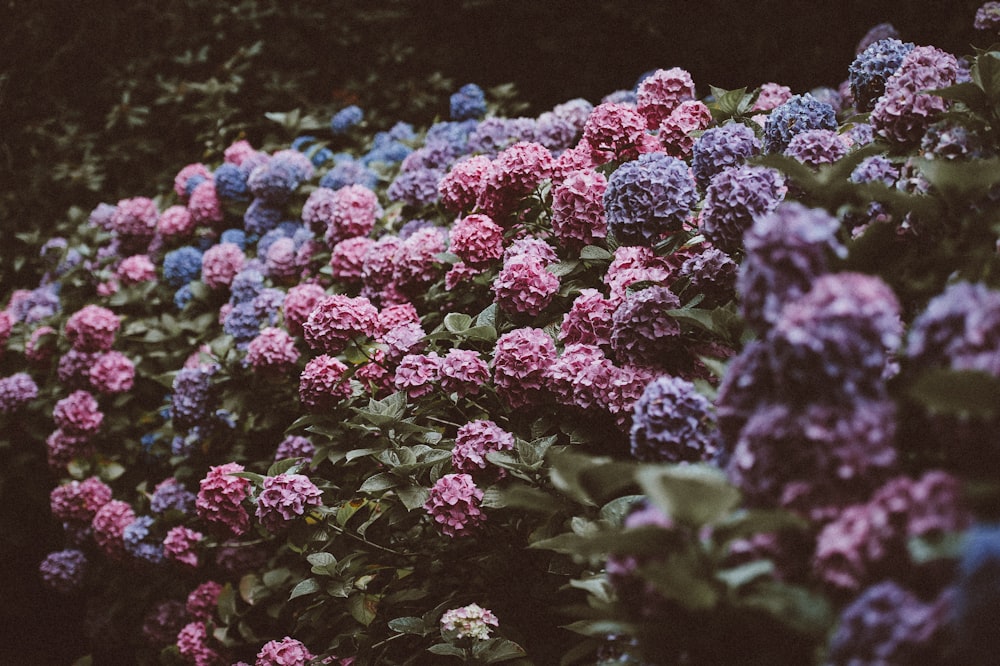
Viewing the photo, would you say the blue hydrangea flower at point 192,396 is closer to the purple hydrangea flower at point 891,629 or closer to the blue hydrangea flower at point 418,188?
the blue hydrangea flower at point 418,188

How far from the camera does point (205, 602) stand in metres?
2.83

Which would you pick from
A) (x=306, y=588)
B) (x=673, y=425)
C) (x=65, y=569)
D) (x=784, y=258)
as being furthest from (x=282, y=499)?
(x=65, y=569)

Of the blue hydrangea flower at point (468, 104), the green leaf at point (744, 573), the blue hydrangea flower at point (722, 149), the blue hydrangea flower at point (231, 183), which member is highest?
the blue hydrangea flower at point (468, 104)

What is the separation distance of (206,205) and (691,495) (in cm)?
333

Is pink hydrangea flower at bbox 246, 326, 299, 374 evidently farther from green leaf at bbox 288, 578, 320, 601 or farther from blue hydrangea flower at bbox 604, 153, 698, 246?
blue hydrangea flower at bbox 604, 153, 698, 246

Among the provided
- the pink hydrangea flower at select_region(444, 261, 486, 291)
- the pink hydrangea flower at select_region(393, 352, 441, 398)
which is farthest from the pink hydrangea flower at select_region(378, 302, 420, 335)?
the pink hydrangea flower at select_region(393, 352, 441, 398)

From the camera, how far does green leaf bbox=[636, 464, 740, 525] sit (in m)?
0.81

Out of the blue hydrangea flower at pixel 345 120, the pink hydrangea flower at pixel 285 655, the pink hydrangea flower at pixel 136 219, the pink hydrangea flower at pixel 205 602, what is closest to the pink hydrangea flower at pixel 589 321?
the pink hydrangea flower at pixel 285 655

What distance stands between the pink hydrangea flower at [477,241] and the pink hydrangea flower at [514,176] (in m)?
0.10

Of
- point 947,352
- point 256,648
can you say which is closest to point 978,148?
→ point 947,352

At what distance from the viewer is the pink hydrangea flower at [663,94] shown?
2.36 metres

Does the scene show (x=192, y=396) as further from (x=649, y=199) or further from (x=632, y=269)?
(x=649, y=199)

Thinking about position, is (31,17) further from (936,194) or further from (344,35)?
(936,194)

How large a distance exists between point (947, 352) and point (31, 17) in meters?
6.21
